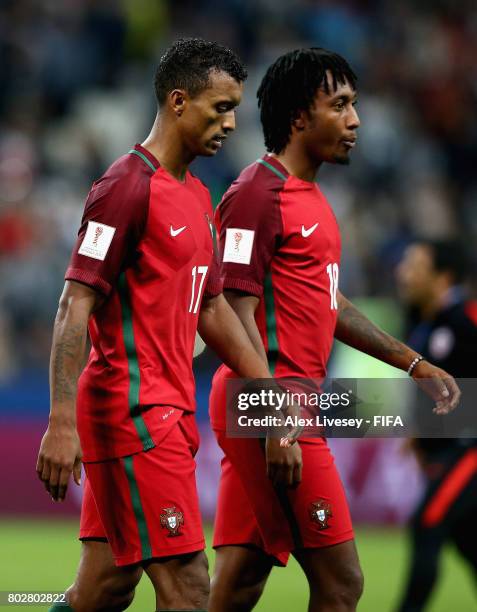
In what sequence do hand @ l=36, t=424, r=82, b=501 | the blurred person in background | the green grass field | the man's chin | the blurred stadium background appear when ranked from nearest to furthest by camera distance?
hand @ l=36, t=424, r=82, b=501 < the man's chin < the blurred person in background < the green grass field < the blurred stadium background

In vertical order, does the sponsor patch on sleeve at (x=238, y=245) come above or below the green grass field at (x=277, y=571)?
above

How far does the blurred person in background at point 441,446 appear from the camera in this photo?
268 inches

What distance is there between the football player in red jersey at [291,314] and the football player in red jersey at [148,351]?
309 mm

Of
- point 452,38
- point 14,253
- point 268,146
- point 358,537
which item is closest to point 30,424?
point 14,253

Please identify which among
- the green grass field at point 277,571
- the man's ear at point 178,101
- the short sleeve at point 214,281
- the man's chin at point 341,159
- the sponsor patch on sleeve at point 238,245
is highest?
the man's ear at point 178,101

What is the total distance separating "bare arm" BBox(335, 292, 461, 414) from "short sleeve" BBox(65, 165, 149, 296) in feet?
4.86

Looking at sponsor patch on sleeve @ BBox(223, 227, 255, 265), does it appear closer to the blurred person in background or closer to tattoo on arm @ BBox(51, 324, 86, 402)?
tattoo on arm @ BBox(51, 324, 86, 402)

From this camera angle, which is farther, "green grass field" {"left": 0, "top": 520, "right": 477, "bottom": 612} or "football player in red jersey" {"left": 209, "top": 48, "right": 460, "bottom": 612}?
"green grass field" {"left": 0, "top": 520, "right": 477, "bottom": 612}

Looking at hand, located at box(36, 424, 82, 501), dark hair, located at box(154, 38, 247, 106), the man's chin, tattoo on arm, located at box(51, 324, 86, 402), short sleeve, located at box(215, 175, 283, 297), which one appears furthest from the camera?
the man's chin

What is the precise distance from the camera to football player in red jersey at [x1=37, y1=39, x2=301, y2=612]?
14.6ft

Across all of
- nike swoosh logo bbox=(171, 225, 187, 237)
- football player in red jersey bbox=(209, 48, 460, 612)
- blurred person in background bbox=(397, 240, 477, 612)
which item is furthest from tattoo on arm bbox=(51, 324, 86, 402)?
blurred person in background bbox=(397, 240, 477, 612)

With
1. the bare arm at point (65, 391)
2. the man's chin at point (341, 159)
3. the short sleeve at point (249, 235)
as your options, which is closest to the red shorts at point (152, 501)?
the bare arm at point (65, 391)

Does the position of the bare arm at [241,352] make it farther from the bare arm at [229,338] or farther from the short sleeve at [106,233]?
the short sleeve at [106,233]

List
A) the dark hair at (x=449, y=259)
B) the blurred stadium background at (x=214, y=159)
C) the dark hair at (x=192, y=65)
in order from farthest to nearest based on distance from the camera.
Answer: the blurred stadium background at (x=214, y=159) → the dark hair at (x=449, y=259) → the dark hair at (x=192, y=65)
